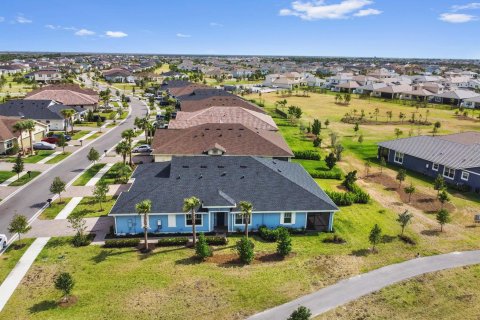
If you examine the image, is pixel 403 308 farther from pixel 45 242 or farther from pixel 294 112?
pixel 294 112

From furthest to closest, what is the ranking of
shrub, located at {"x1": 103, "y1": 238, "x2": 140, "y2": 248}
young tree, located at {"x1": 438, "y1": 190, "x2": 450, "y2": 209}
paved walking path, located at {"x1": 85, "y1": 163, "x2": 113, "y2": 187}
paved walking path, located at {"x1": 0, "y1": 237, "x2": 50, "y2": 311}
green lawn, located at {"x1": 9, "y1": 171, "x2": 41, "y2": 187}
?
paved walking path, located at {"x1": 85, "y1": 163, "x2": 113, "y2": 187}, green lawn, located at {"x1": 9, "y1": 171, "x2": 41, "y2": 187}, young tree, located at {"x1": 438, "y1": 190, "x2": 450, "y2": 209}, shrub, located at {"x1": 103, "y1": 238, "x2": 140, "y2": 248}, paved walking path, located at {"x1": 0, "y1": 237, "x2": 50, "y2": 311}

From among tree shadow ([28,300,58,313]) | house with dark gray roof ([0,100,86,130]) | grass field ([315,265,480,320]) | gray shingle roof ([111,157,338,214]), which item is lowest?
grass field ([315,265,480,320])

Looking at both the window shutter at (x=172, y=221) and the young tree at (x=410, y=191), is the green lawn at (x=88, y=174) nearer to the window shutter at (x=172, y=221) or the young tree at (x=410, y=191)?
the window shutter at (x=172, y=221)

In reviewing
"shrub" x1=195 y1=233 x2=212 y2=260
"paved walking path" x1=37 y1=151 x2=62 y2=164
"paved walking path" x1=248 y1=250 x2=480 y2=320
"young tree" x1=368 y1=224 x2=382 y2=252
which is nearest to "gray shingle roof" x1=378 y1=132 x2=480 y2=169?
"paved walking path" x1=248 y1=250 x2=480 y2=320

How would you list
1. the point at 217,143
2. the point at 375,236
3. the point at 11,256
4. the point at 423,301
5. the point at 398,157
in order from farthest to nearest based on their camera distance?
the point at 398,157 < the point at 217,143 < the point at 375,236 < the point at 11,256 < the point at 423,301

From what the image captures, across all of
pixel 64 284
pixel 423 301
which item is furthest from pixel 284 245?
pixel 64 284

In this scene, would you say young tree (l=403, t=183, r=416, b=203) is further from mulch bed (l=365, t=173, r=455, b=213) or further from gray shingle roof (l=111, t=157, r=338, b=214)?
gray shingle roof (l=111, t=157, r=338, b=214)

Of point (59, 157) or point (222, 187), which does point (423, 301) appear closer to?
point (222, 187)

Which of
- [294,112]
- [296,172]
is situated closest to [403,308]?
[296,172]
